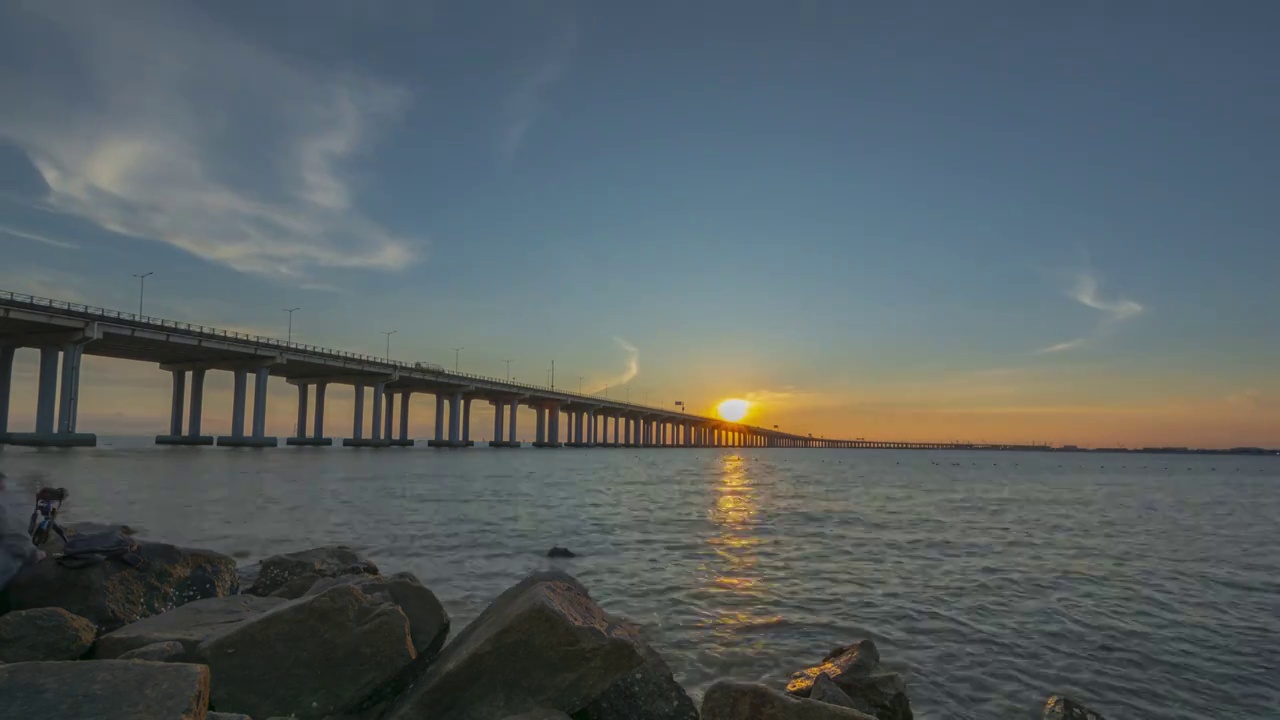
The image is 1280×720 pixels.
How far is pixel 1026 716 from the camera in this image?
861 cm

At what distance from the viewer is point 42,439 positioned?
77062 millimetres

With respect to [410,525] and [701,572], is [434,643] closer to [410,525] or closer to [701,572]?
[701,572]

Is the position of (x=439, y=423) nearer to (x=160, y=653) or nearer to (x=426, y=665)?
(x=160, y=653)

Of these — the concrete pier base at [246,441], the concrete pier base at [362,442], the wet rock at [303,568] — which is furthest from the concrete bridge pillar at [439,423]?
the wet rock at [303,568]

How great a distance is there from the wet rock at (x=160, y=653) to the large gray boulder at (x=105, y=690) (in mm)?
1849

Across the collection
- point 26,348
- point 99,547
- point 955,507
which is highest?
point 26,348

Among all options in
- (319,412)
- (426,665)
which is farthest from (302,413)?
(426,665)

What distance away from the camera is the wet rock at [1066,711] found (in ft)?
26.3

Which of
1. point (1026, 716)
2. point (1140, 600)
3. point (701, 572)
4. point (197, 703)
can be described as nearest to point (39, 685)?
point (197, 703)

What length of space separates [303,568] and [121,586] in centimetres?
272

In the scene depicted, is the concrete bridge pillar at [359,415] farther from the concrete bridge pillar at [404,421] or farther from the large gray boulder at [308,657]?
the large gray boulder at [308,657]

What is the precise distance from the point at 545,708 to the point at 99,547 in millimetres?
7562

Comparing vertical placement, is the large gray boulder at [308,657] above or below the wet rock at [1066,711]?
above

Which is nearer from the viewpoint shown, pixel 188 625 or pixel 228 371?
pixel 188 625
